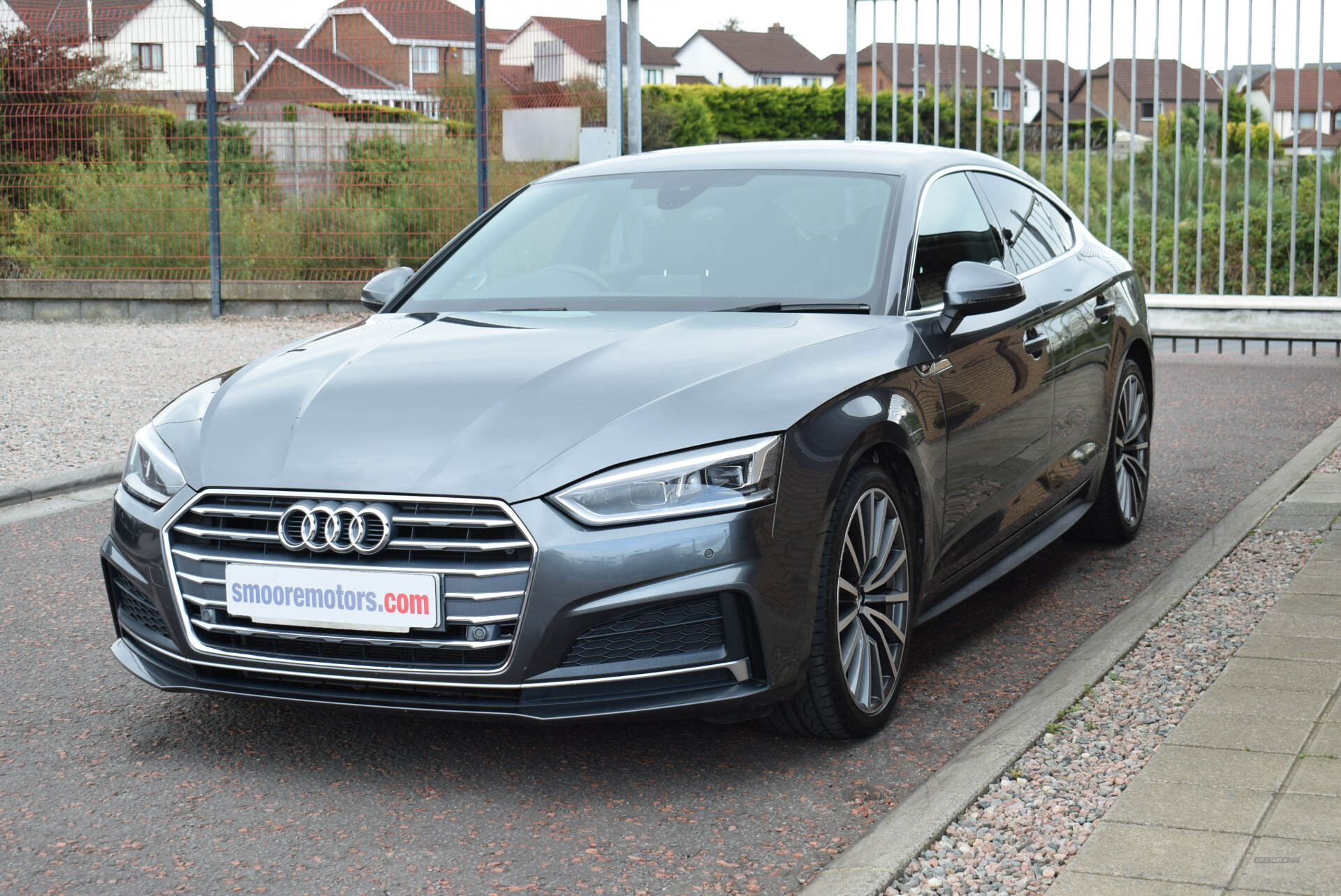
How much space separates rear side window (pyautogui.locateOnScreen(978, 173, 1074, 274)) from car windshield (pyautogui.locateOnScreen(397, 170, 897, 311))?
2.54 feet

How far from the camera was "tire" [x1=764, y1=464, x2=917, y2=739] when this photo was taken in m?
3.69

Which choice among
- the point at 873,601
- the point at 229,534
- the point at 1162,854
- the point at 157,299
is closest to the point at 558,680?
the point at 229,534

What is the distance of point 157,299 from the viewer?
16.1 metres

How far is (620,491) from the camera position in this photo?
3398mm

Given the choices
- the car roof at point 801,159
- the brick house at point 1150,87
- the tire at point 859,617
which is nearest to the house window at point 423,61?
the brick house at point 1150,87

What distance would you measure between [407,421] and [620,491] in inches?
22.0

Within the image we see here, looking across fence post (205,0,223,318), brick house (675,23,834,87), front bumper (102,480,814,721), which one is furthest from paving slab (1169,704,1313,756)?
brick house (675,23,834,87)

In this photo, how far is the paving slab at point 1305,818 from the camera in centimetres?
312

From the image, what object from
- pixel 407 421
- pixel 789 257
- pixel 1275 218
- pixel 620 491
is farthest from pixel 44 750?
pixel 1275 218

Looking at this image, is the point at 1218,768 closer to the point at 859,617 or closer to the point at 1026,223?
the point at 859,617

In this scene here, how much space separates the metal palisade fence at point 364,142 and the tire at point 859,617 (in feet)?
31.8

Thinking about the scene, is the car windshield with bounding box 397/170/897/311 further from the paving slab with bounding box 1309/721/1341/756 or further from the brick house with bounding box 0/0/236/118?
the brick house with bounding box 0/0/236/118

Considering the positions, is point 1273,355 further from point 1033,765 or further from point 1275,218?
point 1033,765

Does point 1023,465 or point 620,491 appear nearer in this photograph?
point 620,491
